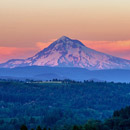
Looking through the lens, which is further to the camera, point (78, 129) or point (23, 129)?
point (78, 129)

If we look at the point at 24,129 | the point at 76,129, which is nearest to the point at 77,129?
the point at 76,129

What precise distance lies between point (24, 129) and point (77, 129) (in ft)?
151

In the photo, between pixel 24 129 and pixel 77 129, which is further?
pixel 77 129

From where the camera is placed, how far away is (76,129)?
637 feet

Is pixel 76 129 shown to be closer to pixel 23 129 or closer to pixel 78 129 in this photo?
pixel 78 129

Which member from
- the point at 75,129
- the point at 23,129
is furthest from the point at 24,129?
the point at 75,129

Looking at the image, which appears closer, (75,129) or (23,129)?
(23,129)

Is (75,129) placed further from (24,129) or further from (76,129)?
(24,129)

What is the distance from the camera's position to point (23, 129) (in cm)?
15125

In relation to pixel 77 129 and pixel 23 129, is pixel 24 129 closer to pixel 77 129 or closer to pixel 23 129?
pixel 23 129

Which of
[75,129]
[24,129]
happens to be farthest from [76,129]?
[24,129]

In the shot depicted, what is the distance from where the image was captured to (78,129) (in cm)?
19888

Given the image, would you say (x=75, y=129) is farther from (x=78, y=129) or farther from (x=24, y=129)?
(x=24, y=129)

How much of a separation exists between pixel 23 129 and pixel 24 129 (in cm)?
164
